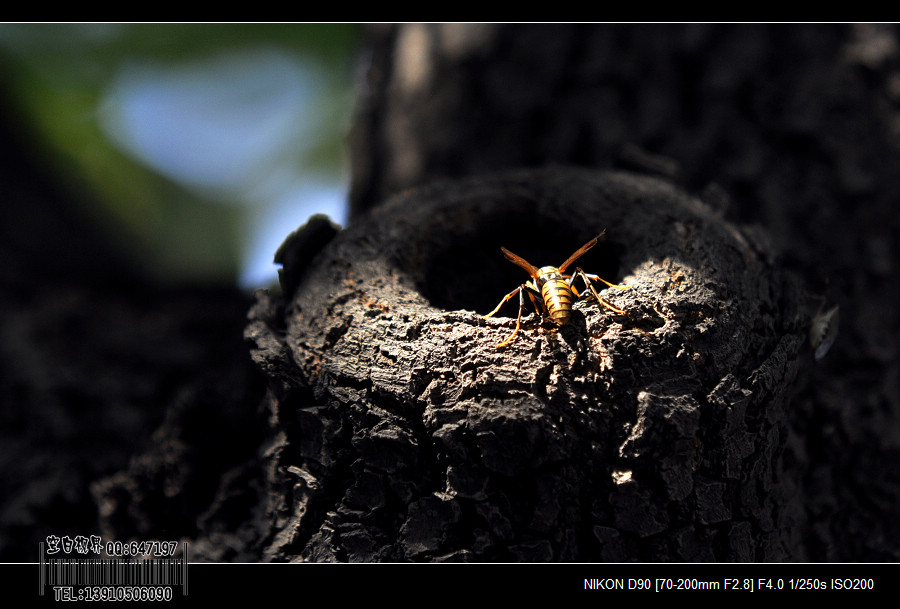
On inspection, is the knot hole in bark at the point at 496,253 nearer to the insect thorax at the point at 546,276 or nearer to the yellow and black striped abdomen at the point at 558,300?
the insect thorax at the point at 546,276

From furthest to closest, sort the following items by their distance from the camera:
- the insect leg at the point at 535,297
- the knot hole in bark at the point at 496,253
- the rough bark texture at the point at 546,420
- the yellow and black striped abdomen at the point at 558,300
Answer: the knot hole in bark at the point at 496,253
the insect leg at the point at 535,297
the yellow and black striped abdomen at the point at 558,300
the rough bark texture at the point at 546,420

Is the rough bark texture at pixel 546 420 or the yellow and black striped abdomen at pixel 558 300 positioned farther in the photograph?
the yellow and black striped abdomen at pixel 558 300

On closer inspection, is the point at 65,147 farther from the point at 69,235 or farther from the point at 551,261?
the point at 551,261

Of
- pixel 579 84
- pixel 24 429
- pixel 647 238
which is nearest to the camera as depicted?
pixel 647 238

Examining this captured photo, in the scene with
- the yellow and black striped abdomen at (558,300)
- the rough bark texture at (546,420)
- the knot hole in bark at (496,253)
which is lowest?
the rough bark texture at (546,420)
